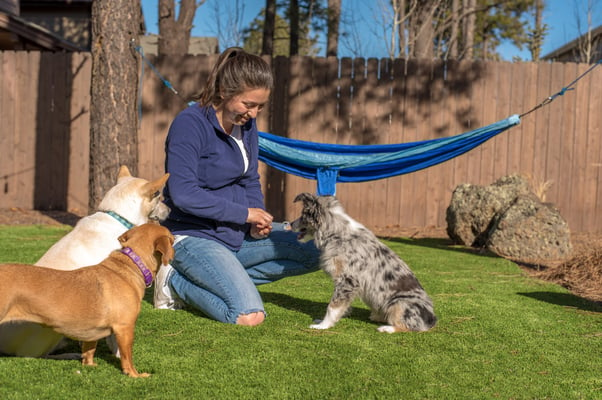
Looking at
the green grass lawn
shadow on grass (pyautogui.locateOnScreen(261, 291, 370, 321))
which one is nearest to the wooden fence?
shadow on grass (pyautogui.locateOnScreen(261, 291, 370, 321))

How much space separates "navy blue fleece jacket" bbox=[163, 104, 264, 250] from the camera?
4023 mm

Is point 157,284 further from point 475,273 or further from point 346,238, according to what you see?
point 475,273

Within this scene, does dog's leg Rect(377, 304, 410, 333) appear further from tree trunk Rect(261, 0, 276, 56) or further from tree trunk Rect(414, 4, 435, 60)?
tree trunk Rect(261, 0, 276, 56)

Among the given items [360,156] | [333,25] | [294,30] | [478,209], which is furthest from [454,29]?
[360,156]

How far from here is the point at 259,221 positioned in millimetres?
4273

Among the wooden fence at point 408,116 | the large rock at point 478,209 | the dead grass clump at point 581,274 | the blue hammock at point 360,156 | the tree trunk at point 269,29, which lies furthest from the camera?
the tree trunk at point 269,29

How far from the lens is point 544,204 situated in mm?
7879

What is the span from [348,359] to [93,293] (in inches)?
55.9

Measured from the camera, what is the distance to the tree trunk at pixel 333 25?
616 inches

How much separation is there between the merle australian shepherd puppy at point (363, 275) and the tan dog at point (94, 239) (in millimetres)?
1112

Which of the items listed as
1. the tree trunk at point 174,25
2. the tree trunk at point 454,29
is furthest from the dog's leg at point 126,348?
the tree trunk at point 454,29

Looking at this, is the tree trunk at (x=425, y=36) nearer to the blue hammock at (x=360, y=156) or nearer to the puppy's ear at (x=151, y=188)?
the blue hammock at (x=360, y=156)

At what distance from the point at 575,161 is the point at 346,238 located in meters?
6.82

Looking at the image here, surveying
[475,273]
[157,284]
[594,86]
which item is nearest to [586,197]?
[594,86]
